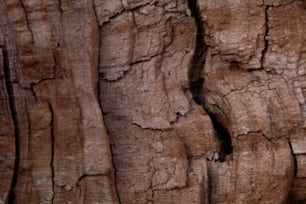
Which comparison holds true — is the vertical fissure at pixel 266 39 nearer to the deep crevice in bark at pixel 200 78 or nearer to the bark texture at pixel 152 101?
the bark texture at pixel 152 101

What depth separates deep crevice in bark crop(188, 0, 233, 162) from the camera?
5.62 ft

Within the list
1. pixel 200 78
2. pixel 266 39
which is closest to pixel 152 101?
pixel 200 78

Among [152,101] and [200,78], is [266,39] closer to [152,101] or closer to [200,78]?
[200,78]

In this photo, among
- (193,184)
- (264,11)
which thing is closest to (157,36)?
(264,11)

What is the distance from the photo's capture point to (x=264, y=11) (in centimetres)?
165

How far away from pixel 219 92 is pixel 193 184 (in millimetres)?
246

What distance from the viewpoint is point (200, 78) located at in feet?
5.68

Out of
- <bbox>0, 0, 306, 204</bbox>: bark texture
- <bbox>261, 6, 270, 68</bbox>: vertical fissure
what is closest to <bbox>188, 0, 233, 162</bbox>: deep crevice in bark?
<bbox>0, 0, 306, 204</bbox>: bark texture

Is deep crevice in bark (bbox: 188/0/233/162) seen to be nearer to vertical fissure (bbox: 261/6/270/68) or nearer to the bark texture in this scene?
the bark texture

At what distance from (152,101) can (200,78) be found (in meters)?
0.14

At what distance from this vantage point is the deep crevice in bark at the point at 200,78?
1.71 m

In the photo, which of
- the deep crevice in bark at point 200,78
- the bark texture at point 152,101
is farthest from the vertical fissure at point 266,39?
the deep crevice in bark at point 200,78

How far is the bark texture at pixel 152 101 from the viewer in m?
1.66

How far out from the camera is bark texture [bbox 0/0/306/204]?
5.43ft
